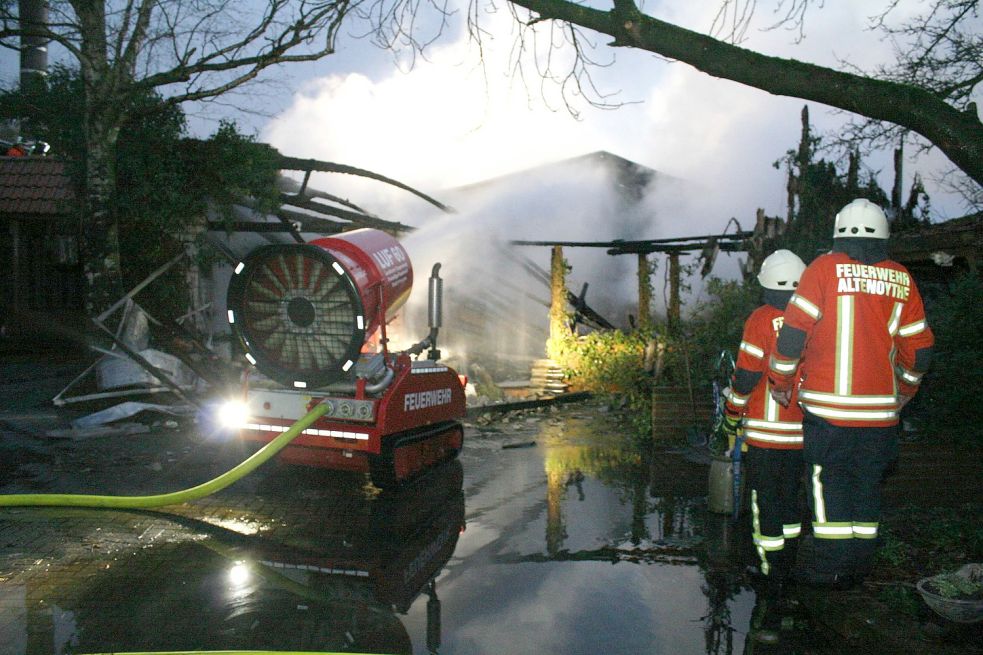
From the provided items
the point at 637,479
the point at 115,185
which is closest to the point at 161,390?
the point at 115,185

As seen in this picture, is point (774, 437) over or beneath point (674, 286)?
beneath

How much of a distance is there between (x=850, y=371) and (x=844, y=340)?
0.53 ft

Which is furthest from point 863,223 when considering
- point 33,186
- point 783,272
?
point 33,186

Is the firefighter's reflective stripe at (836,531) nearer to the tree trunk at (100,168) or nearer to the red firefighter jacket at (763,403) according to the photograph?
the red firefighter jacket at (763,403)

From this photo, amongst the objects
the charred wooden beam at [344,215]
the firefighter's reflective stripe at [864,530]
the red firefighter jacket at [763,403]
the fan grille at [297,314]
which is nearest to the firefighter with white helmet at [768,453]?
the red firefighter jacket at [763,403]

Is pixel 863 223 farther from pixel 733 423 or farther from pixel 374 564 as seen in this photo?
pixel 374 564

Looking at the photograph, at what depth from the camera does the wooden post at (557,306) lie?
14836 millimetres

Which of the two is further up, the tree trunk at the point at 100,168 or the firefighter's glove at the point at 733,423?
the tree trunk at the point at 100,168

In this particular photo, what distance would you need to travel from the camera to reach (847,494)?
3805mm

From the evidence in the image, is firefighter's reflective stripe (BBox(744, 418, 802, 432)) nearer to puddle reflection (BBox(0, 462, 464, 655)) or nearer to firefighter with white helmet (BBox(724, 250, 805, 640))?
firefighter with white helmet (BBox(724, 250, 805, 640))

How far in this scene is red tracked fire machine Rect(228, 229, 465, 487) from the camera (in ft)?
19.8

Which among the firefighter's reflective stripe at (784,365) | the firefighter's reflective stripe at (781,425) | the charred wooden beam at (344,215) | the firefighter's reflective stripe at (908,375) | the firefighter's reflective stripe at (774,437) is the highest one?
the charred wooden beam at (344,215)

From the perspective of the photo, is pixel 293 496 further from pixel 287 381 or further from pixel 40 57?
pixel 40 57

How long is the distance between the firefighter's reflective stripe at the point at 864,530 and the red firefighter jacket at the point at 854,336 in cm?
51
